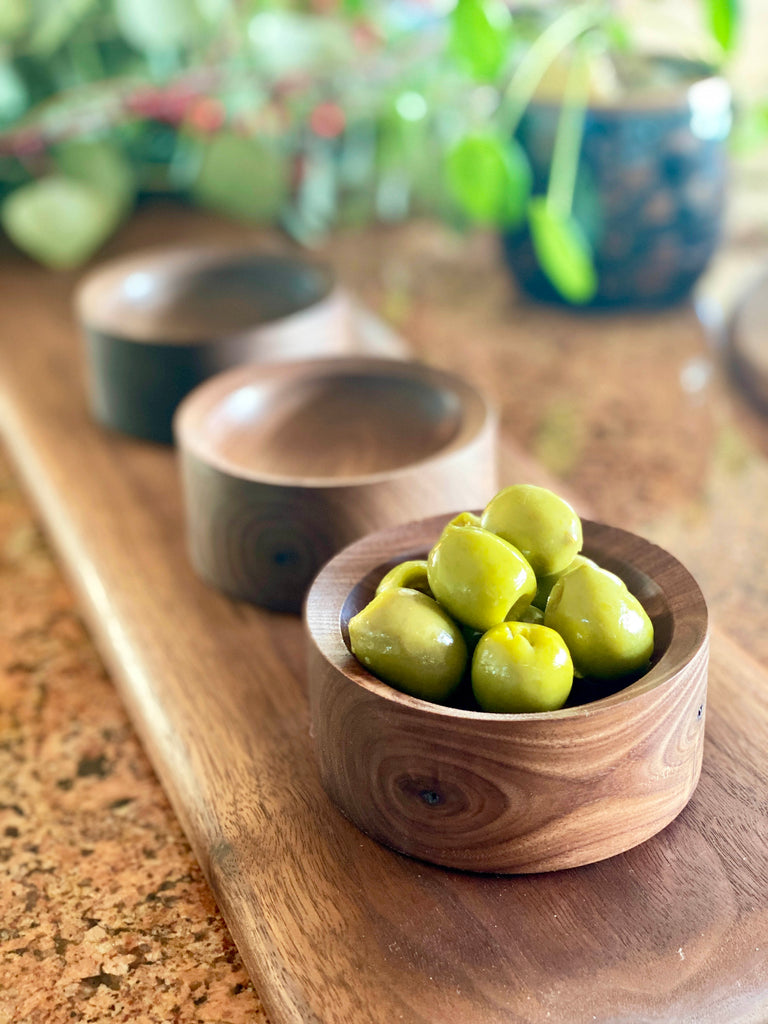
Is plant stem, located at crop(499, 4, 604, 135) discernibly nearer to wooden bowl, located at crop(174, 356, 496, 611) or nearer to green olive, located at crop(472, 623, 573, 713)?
wooden bowl, located at crop(174, 356, 496, 611)

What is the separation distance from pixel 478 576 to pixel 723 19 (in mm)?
699

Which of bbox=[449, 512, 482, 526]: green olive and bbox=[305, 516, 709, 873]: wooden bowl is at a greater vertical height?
bbox=[449, 512, 482, 526]: green olive

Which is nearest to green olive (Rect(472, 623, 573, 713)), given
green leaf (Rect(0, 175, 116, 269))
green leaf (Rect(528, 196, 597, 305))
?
green leaf (Rect(528, 196, 597, 305))

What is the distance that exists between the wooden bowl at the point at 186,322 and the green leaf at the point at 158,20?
0.37m

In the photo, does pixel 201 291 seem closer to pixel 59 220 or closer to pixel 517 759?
pixel 59 220

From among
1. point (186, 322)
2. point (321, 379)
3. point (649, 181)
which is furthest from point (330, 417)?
point (649, 181)

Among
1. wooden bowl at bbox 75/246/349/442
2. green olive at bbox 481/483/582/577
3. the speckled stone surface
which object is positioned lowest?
the speckled stone surface

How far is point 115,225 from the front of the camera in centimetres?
150

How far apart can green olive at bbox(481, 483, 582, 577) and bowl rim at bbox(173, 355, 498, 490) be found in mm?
162

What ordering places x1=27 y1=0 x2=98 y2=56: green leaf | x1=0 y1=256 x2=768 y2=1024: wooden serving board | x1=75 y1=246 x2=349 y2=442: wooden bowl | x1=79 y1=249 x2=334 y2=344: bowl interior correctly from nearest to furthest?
x1=0 y1=256 x2=768 y2=1024: wooden serving board
x1=75 y1=246 x2=349 y2=442: wooden bowl
x1=79 y1=249 x2=334 y2=344: bowl interior
x1=27 y1=0 x2=98 y2=56: green leaf

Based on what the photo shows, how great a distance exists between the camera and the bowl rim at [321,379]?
0.73 m

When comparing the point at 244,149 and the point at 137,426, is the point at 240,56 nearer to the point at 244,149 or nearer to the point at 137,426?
the point at 244,149

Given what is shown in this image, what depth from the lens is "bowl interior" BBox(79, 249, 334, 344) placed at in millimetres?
1065

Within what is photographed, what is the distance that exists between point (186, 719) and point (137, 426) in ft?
1.31
